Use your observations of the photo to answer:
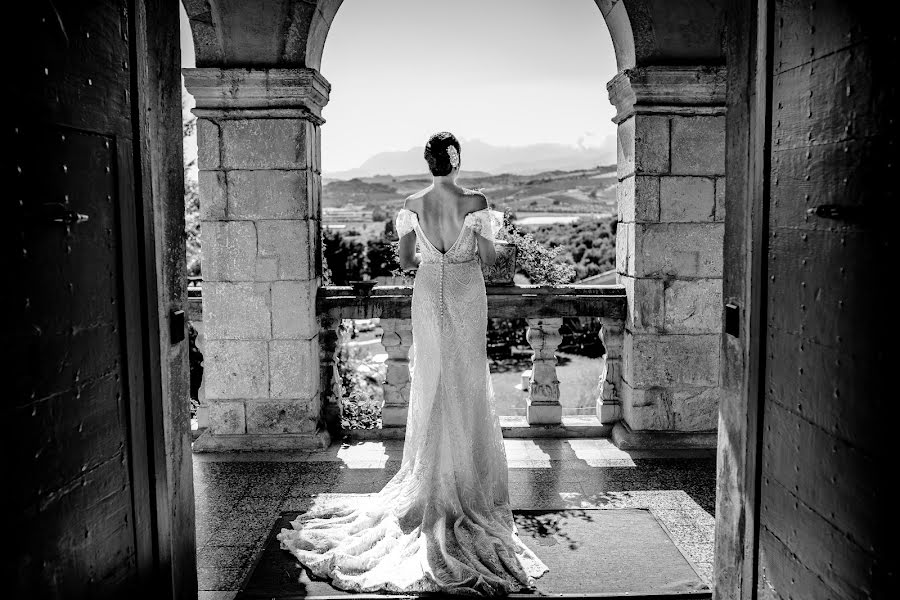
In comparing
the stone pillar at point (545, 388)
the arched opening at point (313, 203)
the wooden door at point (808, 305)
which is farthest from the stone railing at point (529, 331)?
the wooden door at point (808, 305)

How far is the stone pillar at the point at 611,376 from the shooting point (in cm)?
525

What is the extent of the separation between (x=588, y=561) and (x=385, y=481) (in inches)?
58.0

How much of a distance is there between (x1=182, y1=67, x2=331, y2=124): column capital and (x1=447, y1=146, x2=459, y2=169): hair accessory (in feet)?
5.56

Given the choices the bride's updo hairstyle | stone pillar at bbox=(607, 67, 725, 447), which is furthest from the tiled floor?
the bride's updo hairstyle

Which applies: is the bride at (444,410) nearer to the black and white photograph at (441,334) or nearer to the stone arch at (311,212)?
the black and white photograph at (441,334)

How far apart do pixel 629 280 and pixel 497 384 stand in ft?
41.7

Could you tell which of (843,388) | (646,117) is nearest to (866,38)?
(843,388)

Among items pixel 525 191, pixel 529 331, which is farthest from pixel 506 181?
pixel 529 331

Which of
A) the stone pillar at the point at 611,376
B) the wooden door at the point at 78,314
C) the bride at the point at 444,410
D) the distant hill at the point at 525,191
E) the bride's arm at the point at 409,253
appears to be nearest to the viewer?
the wooden door at the point at 78,314

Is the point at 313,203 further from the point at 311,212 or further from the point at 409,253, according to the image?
the point at 409,253

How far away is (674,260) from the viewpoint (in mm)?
4973

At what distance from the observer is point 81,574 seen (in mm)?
1674

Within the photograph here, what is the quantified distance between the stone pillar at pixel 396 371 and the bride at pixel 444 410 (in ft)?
4.50

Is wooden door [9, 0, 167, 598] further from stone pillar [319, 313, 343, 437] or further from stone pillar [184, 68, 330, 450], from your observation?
stone pillar [319, 313, 343, 437]
